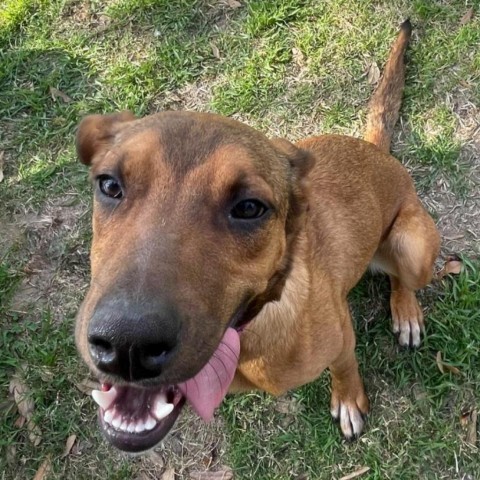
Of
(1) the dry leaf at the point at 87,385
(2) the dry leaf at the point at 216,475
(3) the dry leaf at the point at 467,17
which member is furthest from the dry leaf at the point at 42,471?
(3) the dry leaf at the point at 467,17

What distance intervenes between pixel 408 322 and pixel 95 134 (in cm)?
248

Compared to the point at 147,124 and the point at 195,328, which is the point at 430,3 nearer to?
the point at 147,124

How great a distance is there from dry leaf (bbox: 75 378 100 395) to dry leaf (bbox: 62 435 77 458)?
0.31 meters

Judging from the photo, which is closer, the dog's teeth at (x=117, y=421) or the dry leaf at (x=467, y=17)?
the dog's teeth at (x=117, y=421)

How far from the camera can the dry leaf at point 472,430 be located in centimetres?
430

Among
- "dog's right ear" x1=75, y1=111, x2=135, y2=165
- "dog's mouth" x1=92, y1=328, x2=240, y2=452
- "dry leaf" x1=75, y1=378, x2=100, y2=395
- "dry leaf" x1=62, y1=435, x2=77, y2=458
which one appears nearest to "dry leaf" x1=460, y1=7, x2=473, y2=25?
"dog's right ear" x1=75, y1=111, x2=135, y2=165

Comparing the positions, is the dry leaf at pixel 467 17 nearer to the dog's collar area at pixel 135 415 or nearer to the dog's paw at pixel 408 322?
→ the dog's paw at pixel 408 322

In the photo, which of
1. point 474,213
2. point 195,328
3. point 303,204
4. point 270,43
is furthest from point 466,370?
point 270,43

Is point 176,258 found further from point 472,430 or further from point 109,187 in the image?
point 472,430

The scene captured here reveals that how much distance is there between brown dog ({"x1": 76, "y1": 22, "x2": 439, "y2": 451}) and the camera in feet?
7.83

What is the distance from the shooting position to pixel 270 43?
18.4 feet

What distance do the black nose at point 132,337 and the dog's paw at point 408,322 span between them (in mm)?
2586

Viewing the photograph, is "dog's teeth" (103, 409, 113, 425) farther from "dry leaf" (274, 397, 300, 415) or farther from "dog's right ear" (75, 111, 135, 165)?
"dry leaf" (274, 397, 300, 415)

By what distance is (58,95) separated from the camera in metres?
5.75
